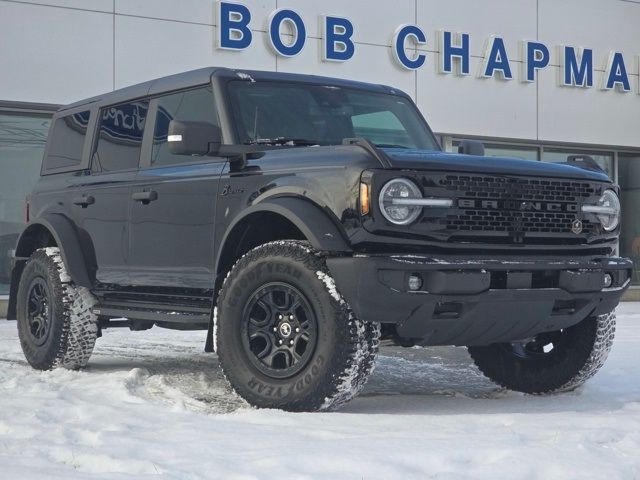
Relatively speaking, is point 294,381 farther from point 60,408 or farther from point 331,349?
point 60,408

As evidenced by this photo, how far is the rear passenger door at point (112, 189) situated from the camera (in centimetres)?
721

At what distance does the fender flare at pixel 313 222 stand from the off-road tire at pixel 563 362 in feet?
5.99

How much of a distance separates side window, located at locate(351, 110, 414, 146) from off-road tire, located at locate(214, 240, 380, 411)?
139 centimetres

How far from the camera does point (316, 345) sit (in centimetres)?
546

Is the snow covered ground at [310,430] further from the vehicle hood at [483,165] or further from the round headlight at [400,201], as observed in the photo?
the vehicle hood at [483,165]

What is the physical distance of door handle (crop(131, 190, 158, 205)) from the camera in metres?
6.84

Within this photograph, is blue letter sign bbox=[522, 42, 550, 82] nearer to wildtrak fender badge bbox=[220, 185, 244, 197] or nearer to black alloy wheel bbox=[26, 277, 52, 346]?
black alloy wheel bbox=[26, 277, 52, 346]

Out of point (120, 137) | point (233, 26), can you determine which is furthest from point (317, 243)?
point (233, 26)

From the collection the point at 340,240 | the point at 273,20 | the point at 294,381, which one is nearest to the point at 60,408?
the point at 294,381

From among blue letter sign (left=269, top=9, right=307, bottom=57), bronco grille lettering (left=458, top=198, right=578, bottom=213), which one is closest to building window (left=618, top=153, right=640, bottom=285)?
blue letter sign (left=269, top=9, right=307, bottom=57)

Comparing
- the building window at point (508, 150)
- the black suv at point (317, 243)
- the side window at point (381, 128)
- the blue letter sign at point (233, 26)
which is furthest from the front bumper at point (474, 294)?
the building window at point (508, 150)

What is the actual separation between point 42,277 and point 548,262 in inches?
146

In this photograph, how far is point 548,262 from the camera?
5.76m

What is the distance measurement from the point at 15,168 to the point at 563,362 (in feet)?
30.4
